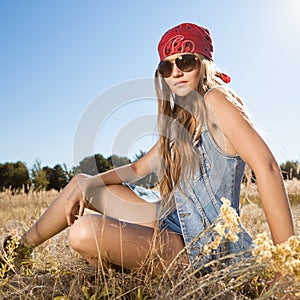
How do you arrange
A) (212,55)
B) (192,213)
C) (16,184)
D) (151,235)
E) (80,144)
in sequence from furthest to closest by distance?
(16,184) → (80,144) → (212,55) → (192,213) → (151,235)

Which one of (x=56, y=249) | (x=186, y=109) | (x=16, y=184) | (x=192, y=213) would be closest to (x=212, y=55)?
(x=186, y=109)

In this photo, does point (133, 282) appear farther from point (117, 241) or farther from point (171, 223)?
point (171, 223)

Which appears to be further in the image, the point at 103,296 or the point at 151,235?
the point at 151,235

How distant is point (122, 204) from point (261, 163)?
961 mm

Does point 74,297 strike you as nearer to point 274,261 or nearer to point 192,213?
point 192,213

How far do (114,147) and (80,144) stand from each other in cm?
21

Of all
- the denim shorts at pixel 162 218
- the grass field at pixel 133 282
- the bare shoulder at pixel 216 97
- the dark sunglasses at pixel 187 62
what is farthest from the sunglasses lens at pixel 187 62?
the grass field at pixel 133 282

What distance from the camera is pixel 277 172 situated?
62.2 inches

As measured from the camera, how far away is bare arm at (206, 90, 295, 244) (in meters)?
1.53

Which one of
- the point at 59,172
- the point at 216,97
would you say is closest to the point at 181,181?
the point at 216,97

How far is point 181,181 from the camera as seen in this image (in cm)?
210

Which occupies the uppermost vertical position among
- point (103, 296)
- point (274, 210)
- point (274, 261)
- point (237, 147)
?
point (237, 147)

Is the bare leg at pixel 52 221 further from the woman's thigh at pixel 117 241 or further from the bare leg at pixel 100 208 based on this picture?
the woman's thigh at pixel 117 241

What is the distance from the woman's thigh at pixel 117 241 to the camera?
1.75 meters
